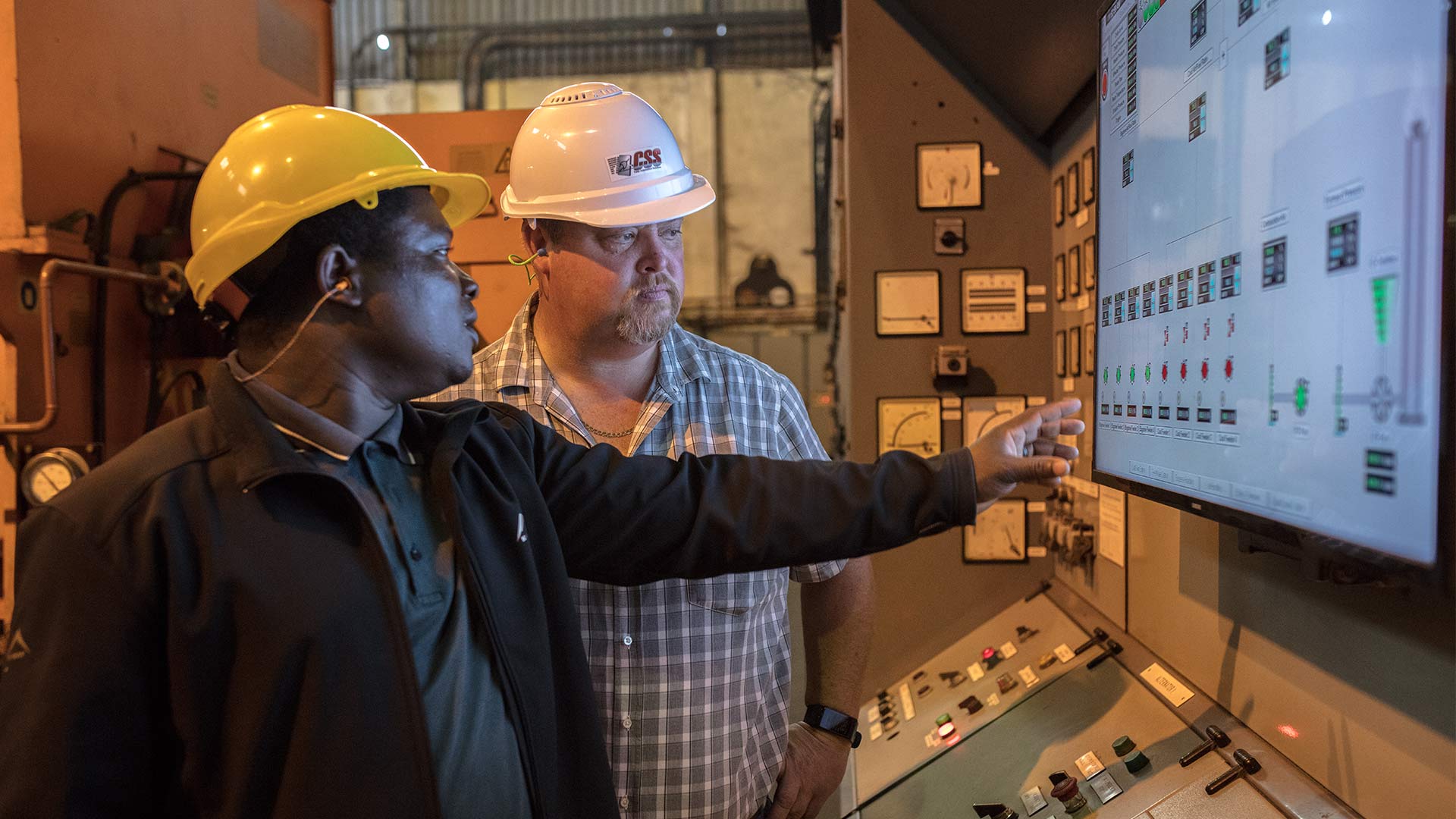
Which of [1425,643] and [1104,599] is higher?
[1425,643]

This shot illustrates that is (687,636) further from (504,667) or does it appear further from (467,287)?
(467,287)

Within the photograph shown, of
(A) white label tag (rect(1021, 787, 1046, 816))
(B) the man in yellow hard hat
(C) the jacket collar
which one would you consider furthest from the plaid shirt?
(C) the jacket collar

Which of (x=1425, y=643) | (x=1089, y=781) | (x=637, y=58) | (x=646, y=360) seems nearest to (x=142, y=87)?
(x=646, y=360)

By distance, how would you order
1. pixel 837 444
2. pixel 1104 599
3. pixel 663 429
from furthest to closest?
pixel 837 444 < pixel 1104 599 < pixel 663 429

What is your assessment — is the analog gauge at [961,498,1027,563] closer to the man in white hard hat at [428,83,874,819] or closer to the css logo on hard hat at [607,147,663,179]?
the man in white hard hat at [428,83,874,819]

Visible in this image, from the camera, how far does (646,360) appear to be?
1.71 metres

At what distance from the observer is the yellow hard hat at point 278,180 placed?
108 cm

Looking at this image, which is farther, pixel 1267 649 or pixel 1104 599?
pixel 1104 599

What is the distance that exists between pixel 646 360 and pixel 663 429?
5.7 inches

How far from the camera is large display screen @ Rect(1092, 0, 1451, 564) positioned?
2.91ft

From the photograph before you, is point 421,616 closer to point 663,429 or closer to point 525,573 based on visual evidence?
point 525,573

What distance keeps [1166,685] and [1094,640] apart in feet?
1.43

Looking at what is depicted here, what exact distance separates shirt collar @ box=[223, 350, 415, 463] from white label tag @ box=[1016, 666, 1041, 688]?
5.73 ft

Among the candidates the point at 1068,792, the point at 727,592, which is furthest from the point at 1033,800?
the point at 727,592
